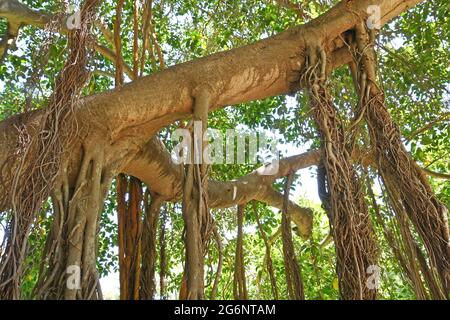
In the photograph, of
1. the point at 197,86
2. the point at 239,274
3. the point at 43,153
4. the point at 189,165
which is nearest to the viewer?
the point at 43,153

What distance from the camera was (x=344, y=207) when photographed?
1893 mm

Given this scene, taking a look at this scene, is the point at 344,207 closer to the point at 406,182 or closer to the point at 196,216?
the point at 406,182

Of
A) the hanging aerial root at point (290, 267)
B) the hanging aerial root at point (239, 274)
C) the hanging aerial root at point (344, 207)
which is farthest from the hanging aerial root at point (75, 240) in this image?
the hanging aerial root at point (239, 274)

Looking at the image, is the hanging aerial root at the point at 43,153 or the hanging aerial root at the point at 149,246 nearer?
the hanging aerial root at the point at 43,153

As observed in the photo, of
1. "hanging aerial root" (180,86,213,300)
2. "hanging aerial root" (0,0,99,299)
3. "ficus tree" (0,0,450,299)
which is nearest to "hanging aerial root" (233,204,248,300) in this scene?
"ficus tree" (0,0,450,299)

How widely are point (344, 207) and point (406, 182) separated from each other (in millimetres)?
314

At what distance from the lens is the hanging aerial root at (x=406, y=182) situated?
192 cm

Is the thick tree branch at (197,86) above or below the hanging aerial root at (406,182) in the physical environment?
above

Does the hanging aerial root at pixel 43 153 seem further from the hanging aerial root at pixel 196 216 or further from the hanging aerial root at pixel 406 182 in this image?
the hanging aerial root at pixel 406 182

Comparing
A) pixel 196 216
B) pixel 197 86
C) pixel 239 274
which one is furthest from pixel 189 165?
pixel 239 274

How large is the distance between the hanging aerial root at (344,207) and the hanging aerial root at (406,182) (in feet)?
0.54
